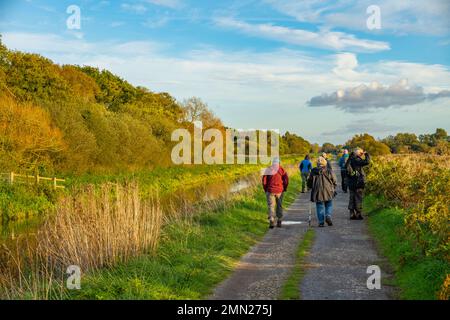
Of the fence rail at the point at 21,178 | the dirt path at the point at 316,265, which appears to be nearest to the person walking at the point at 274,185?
the dirt path at the point at 316,265

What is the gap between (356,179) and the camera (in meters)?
14.8

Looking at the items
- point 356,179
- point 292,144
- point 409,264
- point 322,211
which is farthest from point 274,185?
point 292,144

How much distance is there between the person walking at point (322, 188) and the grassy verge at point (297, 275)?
6.09ft

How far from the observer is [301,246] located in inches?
431

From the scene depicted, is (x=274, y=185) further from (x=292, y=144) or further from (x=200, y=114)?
(x=292, y=144)

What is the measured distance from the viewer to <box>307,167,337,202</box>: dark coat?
13.6 metres

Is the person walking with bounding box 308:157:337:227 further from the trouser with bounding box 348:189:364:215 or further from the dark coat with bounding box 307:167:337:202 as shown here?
the trouser with bounding box 348:189:364:215

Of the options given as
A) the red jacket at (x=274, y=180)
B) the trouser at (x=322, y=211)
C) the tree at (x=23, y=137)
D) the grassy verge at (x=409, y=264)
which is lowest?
the grassy verge at (x=409, y=264)

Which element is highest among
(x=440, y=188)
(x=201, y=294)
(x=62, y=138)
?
(x=62, y=138)

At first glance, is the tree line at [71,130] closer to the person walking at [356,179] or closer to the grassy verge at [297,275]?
the person walking at [356,179]

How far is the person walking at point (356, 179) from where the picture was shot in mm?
14609
